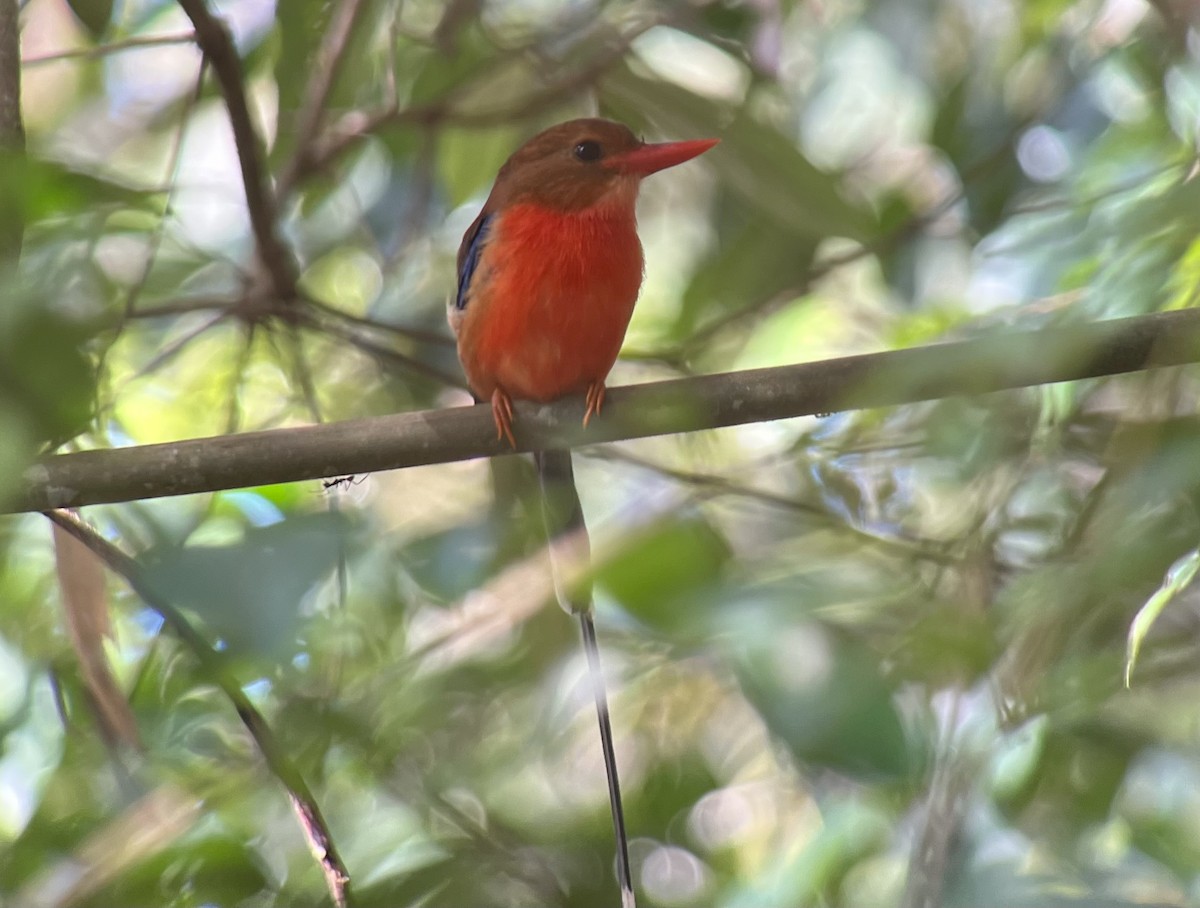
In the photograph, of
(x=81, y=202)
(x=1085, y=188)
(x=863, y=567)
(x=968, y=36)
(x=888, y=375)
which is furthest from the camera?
(x=968, y=36)

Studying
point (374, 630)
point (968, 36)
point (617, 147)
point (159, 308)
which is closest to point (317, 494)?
point (374, 630)

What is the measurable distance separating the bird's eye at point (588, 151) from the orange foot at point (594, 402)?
26.0 inches

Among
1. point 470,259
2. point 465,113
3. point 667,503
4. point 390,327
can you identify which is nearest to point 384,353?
point 390,327

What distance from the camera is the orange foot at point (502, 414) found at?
216 cm

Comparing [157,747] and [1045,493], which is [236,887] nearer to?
[157,747]

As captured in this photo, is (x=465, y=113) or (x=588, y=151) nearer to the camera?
(x=588, y=151)

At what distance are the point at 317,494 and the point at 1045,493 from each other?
1.31 meters

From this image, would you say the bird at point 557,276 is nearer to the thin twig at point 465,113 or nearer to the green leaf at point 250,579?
the thin twig at point 465,113

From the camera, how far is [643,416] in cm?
201

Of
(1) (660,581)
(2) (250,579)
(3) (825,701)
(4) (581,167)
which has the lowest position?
(3) (825,701)

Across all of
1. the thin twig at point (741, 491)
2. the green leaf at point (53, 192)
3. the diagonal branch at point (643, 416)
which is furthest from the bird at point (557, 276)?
the green leaf at point (53, 192)

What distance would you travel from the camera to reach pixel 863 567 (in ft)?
5.12

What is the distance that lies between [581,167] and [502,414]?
75cm

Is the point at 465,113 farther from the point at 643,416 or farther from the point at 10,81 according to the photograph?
the point at 643,416
